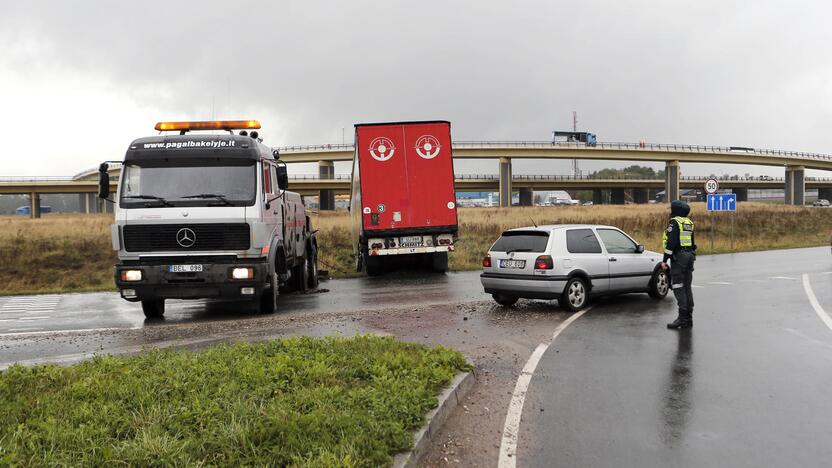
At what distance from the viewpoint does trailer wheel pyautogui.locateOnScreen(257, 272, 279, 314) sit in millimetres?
10883

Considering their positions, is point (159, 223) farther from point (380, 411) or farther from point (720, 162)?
point (720, 162)

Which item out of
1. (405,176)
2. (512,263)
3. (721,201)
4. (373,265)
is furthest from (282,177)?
(721,201)

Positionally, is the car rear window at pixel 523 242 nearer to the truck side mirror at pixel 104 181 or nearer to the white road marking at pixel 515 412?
the white road marking at pixel 515 412

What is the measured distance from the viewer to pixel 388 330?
9.15m

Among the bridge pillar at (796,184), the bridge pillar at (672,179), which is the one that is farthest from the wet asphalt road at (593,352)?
the bridge pillar at (796,184)

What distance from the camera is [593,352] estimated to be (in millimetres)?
7633

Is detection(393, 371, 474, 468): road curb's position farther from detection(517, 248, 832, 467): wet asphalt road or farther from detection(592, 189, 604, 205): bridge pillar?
detection(592, 189, 604, 205): bridge pillar

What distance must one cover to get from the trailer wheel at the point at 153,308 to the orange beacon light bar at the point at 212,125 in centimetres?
313

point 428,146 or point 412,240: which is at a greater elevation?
point 428,146

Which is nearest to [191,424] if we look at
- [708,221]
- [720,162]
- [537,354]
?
[537,354]

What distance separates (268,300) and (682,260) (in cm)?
682

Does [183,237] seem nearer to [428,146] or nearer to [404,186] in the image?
[404,186]

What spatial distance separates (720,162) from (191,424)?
282 ft

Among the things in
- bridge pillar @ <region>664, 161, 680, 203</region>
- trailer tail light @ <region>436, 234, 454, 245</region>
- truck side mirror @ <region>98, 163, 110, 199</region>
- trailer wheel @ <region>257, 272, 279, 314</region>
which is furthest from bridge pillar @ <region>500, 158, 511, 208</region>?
truck side mirror @ <region>98, 163, 110, 199</region>
